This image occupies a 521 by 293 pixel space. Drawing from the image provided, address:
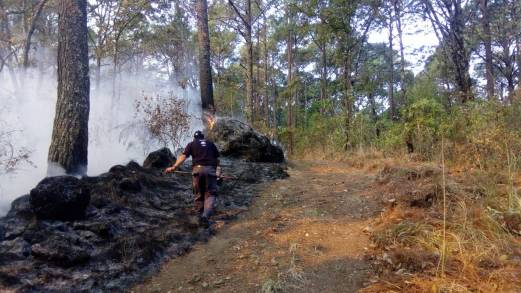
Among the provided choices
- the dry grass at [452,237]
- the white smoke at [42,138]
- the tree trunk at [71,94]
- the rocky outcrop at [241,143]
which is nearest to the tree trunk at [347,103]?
the rocky outcrop at [241,143]

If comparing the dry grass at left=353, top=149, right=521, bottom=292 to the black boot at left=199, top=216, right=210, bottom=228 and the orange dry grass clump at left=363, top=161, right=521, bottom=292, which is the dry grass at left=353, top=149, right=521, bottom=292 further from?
the black boot at left=199, top=216, right=210, bottom=228

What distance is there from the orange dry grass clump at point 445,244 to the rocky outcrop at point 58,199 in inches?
142

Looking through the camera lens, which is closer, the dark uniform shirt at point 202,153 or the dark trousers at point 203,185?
the dark trousers at point 203,185

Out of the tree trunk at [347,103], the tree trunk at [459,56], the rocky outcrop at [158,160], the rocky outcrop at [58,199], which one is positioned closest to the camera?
the rocky outcrop at [58,199]

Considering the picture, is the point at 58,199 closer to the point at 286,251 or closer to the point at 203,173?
the point at 203,173

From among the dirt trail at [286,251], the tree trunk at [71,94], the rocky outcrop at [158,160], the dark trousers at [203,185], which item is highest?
the tree trunk at [71,94]

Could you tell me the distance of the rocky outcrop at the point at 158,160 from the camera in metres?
7.96

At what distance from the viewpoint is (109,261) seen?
4.48 m

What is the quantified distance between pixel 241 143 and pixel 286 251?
5.60 meters

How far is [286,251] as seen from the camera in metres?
4.73

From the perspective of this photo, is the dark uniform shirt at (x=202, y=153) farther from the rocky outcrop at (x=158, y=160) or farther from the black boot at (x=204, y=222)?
the rocky outcrop at (x=158, y=160)

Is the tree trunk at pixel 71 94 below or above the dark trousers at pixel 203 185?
above

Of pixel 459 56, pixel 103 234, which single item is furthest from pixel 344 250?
pixel 459 56

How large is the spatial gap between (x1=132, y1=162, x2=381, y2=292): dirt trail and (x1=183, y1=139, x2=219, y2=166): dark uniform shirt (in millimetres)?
1052
